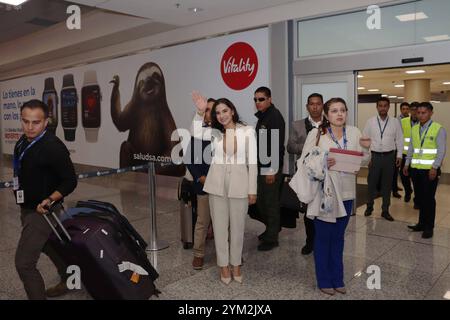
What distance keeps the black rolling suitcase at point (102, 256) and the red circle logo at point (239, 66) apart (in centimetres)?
417

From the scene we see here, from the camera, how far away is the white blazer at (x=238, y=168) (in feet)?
10.4

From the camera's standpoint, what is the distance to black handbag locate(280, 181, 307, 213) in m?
4.01

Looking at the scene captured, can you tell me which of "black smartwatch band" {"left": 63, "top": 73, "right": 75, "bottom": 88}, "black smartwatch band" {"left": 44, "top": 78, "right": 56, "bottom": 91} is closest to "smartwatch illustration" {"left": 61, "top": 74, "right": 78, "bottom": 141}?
"black smartwatch band" {"left": 63, "top": 73, "right": 75, "bottom": 88}

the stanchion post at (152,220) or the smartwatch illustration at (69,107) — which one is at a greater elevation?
the smartwatch illustration at (69,107)

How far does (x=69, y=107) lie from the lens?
10797mm

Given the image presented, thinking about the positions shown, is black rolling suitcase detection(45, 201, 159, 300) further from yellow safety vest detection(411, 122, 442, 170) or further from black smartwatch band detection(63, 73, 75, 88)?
black smartwatch band detection(63, 73, 75, 88)

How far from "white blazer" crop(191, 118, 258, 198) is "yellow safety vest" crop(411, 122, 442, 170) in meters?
2.38

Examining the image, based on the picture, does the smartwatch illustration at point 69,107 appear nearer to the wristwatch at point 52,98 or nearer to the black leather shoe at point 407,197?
the wristwatch at point 52,98

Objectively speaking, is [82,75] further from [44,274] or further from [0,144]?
[44,274]

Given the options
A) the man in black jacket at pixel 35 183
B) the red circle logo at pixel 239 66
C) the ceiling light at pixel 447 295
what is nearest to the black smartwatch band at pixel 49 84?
the red circle logo at pixel 239 66

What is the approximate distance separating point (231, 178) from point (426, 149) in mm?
2650

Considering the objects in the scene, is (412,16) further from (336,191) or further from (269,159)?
(336,191)

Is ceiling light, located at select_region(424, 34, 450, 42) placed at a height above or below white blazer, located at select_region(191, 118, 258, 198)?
above

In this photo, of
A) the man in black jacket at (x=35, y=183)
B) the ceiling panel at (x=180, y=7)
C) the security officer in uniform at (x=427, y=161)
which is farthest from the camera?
the ceiling panel at (x=180, y=7)
